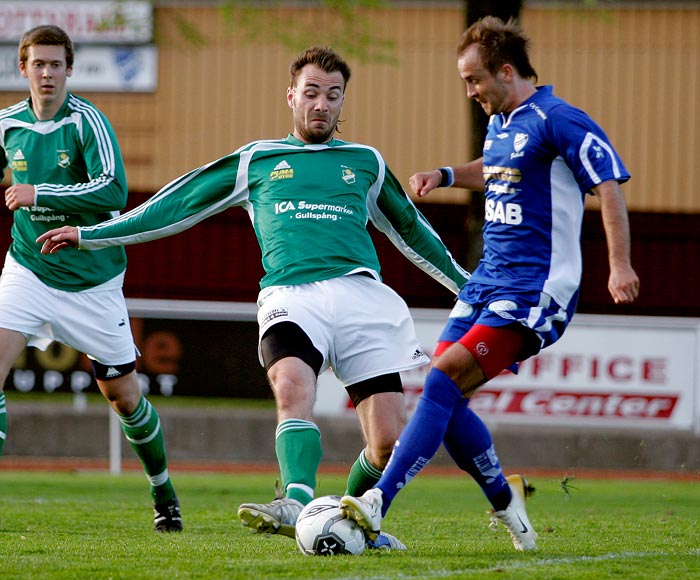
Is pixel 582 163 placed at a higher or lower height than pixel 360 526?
higher

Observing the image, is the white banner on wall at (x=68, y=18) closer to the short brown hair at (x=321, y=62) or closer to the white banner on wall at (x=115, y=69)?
the white banner on wall at (x=115, y=69)

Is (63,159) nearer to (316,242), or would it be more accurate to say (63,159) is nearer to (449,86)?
(316,242)

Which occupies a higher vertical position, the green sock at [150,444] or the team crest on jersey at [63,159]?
the team crest on jersey at [63,159]

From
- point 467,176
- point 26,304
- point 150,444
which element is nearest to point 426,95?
point 150,444

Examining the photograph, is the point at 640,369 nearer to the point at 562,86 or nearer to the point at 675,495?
the point at 675,495

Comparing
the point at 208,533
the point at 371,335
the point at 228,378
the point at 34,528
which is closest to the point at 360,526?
the point at 371,335

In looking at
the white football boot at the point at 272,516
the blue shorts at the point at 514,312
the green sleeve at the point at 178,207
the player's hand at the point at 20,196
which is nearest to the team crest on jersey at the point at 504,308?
the blue shorts at the point at 514,312

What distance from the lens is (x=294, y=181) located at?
19.7 feet

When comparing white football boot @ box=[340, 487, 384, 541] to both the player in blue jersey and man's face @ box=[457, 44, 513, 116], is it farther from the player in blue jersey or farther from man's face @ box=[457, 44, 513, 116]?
man's face @ box=[457, 44, 513, 116]

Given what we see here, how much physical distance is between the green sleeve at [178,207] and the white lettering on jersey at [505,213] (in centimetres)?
121

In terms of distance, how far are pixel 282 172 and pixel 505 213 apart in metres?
1.10

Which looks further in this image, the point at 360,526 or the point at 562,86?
the point at 562,86

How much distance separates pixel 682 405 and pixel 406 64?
1086 centimetres

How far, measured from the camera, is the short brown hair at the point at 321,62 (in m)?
6.03
